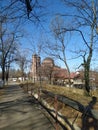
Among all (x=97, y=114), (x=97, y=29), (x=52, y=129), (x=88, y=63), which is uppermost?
(x=97, y=29)

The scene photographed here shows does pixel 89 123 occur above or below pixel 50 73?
below

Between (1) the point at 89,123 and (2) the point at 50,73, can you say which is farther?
(2) the point at 50,73

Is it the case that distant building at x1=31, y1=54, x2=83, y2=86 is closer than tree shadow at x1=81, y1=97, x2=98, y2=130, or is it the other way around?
tree shadow at x1=81, y1=97, x2=98, y2=130

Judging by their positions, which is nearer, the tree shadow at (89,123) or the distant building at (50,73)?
the tree shadow at (89,123)

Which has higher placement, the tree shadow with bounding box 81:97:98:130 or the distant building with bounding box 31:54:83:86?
the distant building with bounding box 31:54:83:86

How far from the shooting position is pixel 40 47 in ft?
135

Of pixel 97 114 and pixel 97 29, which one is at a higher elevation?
pixel 97 29

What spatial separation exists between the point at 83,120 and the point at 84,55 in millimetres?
16509

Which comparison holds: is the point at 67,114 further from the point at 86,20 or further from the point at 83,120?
the point at 86,20

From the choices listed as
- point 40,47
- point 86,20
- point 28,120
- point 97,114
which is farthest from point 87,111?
point 40,47

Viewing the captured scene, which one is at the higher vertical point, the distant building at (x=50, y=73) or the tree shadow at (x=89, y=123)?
the distant building at (x=50, y=73)

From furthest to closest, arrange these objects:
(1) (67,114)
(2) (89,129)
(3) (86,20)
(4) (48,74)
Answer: (4) (48,74) → (3) (86,20) → (1) (67,114) → (2) (89,129)

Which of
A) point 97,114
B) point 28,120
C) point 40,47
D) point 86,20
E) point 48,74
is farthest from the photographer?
point 48,74

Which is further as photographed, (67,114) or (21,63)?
(21,63)
